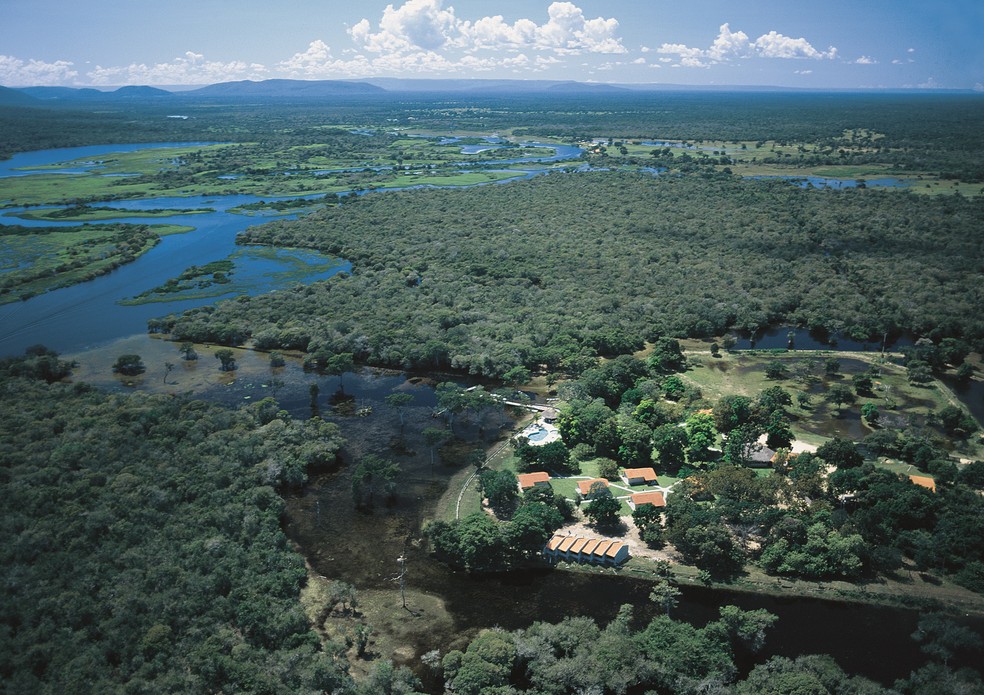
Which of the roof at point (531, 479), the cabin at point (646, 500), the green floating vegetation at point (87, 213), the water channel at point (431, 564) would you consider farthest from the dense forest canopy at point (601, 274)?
the green floating vegetation at point (87, 213)

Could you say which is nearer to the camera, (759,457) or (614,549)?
(614,549)

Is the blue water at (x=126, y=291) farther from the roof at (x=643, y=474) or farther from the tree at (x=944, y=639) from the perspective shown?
the tree at (x=944, y=639)

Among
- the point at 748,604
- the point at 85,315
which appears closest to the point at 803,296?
the point at 748,604

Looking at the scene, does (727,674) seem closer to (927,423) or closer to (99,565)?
(99,565)

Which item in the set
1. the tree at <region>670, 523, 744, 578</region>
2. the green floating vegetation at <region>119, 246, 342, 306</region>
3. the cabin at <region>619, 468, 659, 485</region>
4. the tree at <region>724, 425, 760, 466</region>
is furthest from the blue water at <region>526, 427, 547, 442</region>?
the green floating vegetation at <region>119, 246, 342, 306</region>

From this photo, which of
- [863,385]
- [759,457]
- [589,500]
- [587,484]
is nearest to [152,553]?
[589,500]

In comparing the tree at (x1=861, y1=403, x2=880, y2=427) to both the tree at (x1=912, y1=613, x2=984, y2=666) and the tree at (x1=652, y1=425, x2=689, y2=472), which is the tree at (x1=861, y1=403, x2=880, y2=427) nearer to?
the tree at (x1=652, y1=425, x2=689, y2=472)

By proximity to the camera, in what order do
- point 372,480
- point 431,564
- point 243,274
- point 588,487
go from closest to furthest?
point 431,564
point 588,487
point 372,480
point 243,274

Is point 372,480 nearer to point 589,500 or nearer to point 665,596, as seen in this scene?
point 589,500
